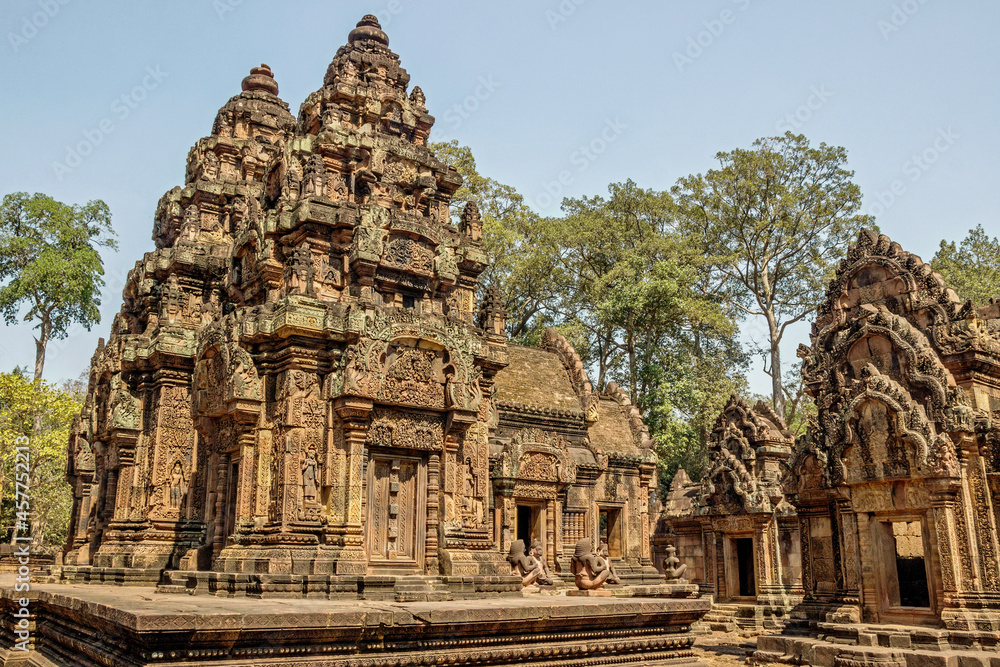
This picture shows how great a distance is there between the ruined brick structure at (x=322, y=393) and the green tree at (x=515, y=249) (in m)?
12.5

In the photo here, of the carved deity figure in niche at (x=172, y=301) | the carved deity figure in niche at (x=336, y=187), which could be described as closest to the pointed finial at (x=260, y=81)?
the carved deity figure in niche at (x=172, y=301)

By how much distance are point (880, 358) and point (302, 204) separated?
994 cm

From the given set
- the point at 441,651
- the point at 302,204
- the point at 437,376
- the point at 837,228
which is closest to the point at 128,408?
the point at 302,204

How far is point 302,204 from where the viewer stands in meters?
13.3

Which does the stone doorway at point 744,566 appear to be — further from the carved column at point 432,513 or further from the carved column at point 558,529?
the carved column at point 432,513

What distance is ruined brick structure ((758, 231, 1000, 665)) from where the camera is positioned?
38.9ft

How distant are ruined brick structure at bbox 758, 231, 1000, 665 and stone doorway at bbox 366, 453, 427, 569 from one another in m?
6.46

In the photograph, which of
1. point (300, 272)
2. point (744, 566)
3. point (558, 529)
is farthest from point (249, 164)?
point (744, 566)

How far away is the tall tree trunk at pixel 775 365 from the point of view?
3134 cm

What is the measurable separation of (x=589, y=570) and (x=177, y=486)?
8.56 metres

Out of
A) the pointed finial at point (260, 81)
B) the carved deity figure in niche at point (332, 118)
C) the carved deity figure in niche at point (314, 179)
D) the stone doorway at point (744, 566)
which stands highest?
the pointed finial at point (260, 81)

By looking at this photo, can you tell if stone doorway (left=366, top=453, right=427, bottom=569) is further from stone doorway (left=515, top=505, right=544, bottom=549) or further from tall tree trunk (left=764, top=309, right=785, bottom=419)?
tall tree trunk (left=764, top=309, right=785, bottom=419)

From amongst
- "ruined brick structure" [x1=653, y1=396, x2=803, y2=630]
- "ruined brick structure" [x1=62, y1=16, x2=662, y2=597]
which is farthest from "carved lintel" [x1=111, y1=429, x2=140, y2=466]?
Answer: "ruined brick structure" [x1=653, y1=396, x2=803, y2=630]

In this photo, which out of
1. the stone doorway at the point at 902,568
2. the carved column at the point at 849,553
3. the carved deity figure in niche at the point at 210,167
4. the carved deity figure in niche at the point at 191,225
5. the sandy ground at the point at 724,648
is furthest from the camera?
the carved deity figure in niche at the point at 210,167
